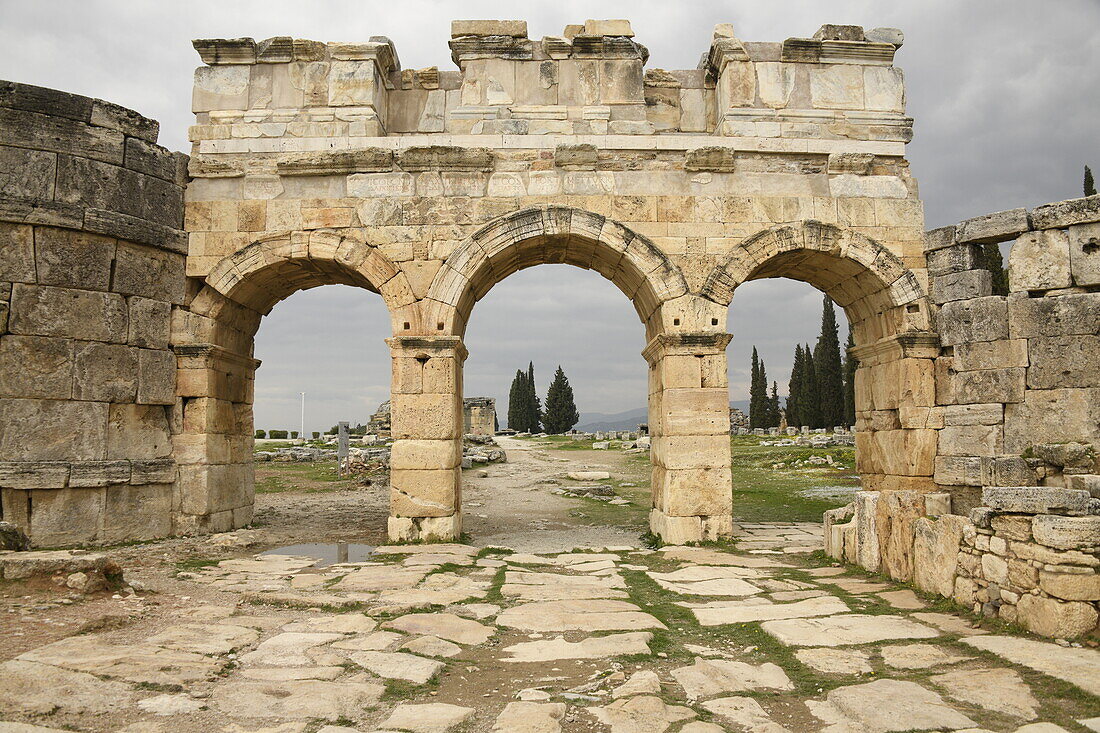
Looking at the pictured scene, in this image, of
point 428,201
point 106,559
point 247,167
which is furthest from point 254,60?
point 106,559

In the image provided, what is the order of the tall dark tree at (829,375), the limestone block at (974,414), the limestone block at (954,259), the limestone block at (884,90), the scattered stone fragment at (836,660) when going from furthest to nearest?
the tall dark tree at (829,375), the limestone block at (884,90), the limestone block at (954,259), the limestone block at (974,414), the scattered stone fragment at (836,660)

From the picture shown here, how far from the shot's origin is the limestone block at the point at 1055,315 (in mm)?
7953

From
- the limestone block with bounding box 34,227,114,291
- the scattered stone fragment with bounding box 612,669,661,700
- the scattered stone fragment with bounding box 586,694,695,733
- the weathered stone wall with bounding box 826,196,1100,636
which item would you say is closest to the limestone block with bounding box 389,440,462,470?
the limestone block with bounding box 34,227,114,291

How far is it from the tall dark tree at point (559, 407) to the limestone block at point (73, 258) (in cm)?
3828

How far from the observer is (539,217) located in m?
9.02

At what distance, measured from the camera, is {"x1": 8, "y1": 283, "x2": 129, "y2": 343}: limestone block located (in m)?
7.98

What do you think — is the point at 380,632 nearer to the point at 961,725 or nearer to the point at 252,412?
the point at 961,725

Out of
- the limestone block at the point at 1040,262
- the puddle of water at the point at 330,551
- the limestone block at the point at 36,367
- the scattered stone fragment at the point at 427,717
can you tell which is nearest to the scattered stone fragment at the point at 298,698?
the scattered stone fragment at the point at 427,717

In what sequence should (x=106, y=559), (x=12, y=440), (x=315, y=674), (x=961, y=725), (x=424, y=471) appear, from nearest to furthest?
(x=961, y=725) → (x=315, y=674) → (x=106, y=559) → (x=12, y=440) → (x=424, y=471)

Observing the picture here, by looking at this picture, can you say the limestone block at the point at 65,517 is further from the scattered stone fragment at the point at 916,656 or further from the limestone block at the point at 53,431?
the scattered stone fragment at the point at 916,656

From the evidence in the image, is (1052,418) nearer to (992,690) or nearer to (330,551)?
(992,690)

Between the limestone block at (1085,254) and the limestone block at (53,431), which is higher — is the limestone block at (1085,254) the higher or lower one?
the higher one

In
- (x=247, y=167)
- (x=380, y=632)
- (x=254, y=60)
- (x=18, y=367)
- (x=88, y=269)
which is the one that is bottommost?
(x=380, y=632)

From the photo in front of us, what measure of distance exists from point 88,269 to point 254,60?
11.5ft
